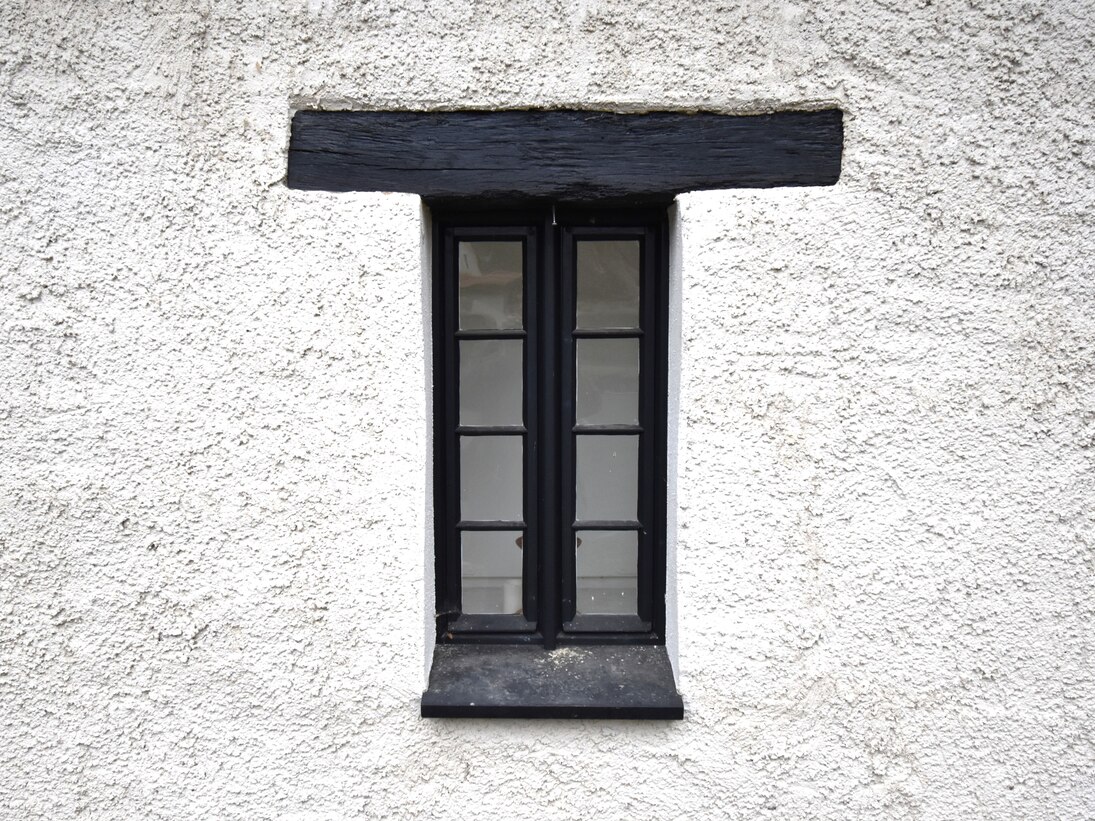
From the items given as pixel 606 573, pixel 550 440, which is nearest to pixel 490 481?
pixel 550 440

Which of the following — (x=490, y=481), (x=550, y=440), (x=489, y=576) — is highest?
(x=550, y=440)

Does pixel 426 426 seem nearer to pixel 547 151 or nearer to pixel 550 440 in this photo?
pixel 550 440

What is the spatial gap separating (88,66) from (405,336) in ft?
3.65

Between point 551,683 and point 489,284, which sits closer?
point 551,683

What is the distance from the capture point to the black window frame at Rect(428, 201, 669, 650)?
1.95 metres

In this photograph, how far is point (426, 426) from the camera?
6.05ft

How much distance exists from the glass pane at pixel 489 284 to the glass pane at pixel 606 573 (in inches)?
29.4

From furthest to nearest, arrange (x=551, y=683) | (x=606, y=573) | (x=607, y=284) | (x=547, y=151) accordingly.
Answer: (x=606, y=573), (x=607, y=284), (x=551, y=683), (x=547, y=151)

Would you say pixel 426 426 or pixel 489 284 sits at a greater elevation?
pixel 489 284

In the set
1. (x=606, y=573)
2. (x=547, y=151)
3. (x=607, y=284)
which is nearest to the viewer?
(x=547, y=151)

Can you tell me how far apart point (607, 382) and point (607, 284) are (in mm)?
305

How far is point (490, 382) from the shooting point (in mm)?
2084

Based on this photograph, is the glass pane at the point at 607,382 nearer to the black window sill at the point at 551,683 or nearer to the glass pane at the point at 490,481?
the glass pane at the point at 490,481

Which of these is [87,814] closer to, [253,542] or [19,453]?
[253,542]
